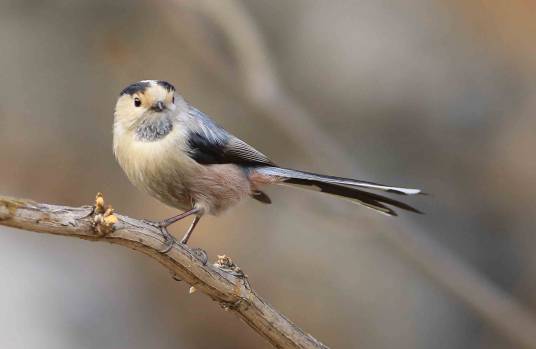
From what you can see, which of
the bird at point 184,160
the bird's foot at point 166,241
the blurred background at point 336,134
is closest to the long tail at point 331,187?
the bird at point 184,160

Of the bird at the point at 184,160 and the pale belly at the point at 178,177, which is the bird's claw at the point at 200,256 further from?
the pale belly at the point at 178,177

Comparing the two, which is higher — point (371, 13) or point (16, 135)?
point (371, 13)

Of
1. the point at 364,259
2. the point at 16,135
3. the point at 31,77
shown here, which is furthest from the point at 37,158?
the point at 364,259

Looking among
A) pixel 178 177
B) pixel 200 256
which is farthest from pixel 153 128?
pixel 200 256

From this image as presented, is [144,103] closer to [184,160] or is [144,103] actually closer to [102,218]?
[184,160]

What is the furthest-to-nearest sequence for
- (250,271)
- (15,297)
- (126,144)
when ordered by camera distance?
1. (250,271)
2. (15,297)
3. (126,144)

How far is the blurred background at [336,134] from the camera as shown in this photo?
675cm

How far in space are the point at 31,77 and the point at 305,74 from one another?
7.93 feet

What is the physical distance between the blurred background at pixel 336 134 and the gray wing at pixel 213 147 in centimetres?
297

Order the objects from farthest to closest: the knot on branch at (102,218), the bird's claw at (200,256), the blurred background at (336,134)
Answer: the blurred background at (336,134)
the bird's claw at (200,256)
the knot on branch at (102,218)

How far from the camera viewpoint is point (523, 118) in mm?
7273

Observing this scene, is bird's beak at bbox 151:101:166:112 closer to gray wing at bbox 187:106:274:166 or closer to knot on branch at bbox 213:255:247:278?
gray wing at bbox 187:106:274:166

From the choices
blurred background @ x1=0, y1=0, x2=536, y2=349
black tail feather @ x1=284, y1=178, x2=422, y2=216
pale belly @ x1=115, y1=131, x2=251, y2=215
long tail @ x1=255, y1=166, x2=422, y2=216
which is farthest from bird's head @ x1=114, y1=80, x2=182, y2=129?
blurred background @ x1=0, y1=0, x2=536, y2=349

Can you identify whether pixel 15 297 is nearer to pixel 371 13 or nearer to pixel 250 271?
pixel 250 271
